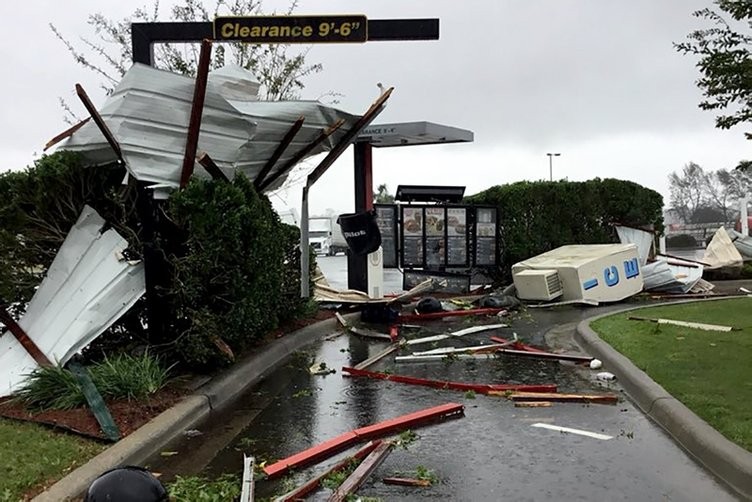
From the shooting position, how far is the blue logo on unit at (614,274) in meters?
13.8

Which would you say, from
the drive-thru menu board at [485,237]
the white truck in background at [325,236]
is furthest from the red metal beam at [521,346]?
the white truck in background at [325,236]

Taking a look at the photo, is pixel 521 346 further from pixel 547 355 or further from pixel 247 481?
pixel 247 481

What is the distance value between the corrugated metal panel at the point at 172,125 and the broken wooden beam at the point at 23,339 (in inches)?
77.9

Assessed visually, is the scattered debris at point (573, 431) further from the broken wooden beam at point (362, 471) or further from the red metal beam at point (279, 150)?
the red metal beam at point (279, 150)

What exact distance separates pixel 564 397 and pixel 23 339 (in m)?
5.68

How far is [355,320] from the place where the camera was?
42.3 ft

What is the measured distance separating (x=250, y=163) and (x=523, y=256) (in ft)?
33.6

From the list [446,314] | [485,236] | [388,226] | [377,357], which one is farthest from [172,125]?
[485,236]

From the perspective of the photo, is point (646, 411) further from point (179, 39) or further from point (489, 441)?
point (179, 39)

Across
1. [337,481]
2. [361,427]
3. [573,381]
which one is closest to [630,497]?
[337,481]

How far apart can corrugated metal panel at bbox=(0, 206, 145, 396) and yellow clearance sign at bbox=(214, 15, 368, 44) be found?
9.40 ft

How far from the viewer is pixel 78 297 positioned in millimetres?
7188

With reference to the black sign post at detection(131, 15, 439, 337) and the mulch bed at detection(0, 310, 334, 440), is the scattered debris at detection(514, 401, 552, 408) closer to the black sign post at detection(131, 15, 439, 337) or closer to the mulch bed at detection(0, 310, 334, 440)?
the mulch bed at detection(0, 310, 334, 440)

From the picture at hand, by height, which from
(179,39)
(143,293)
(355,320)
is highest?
(179,39)
